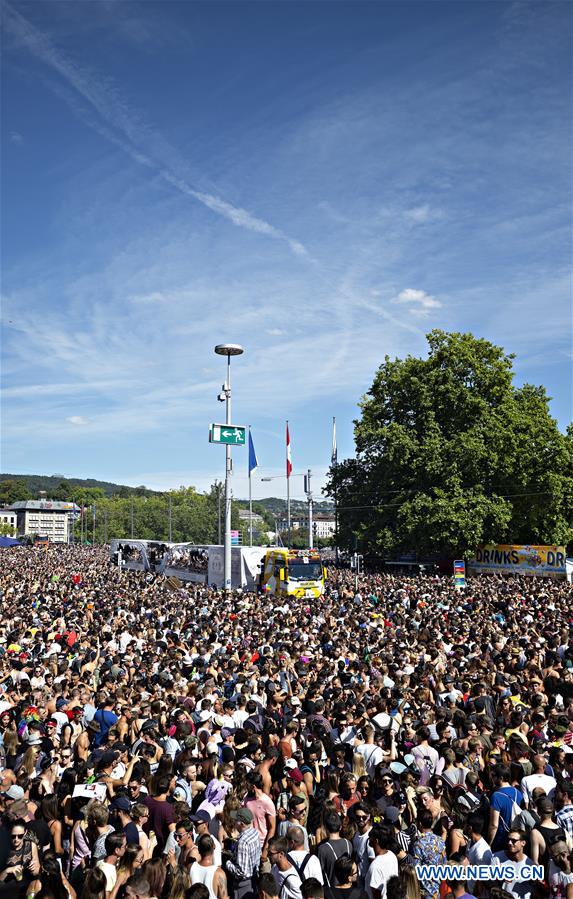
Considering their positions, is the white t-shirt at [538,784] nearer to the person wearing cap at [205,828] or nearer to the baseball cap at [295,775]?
the baseball cap at [295,775]

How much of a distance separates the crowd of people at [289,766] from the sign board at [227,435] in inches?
640

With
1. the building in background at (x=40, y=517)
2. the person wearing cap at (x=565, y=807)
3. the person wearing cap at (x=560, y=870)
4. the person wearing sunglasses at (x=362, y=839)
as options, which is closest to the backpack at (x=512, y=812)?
the person wearing cap at (x=565, y=807)

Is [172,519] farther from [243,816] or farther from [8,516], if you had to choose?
[243,816]

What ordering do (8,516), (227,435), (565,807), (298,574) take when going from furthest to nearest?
(8,516) → (227,435) → (298,574) → (565,807)

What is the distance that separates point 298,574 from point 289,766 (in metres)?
22.1

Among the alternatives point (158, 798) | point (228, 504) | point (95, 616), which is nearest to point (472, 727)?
point (158, 798)

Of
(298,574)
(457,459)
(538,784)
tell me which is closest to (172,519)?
(457,459)

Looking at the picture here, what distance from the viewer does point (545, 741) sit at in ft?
27.2

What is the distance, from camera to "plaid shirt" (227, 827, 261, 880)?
5.75 m

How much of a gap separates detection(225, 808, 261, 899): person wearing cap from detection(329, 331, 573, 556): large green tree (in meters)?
31.9

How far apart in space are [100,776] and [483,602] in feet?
56.4

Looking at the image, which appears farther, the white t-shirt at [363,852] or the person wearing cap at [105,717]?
the person wearing cap at [105,717]

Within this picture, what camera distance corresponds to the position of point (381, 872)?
213 inches

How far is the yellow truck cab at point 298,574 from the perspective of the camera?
2944 centimetres
